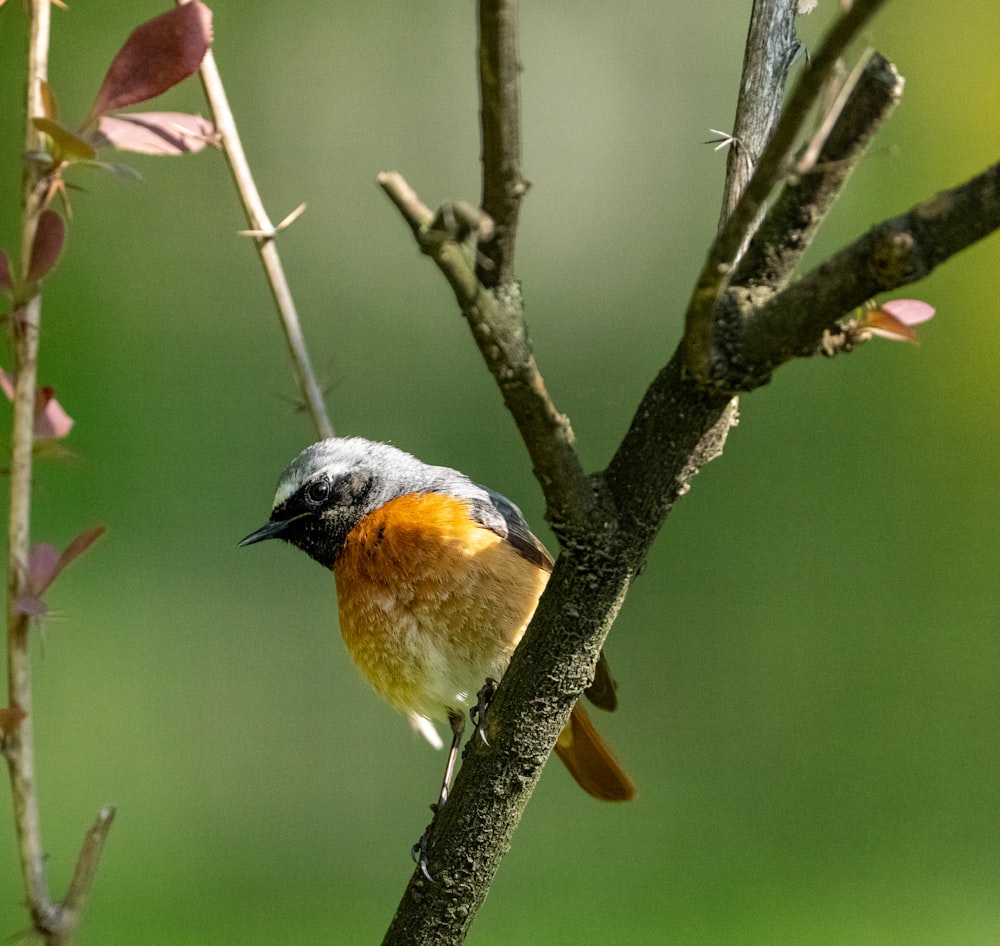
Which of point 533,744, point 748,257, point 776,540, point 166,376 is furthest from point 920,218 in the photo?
point 166,376

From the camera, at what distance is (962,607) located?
6012 millimetres

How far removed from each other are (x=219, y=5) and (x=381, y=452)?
498 cm

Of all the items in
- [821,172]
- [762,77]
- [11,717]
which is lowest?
[11,717]

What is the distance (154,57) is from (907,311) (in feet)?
2.89

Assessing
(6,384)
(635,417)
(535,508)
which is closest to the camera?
(6,384)

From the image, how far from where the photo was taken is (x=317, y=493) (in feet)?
9.27

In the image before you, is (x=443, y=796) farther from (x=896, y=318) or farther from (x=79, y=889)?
(x=896, y=318)

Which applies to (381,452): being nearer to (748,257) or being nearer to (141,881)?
(748,257)

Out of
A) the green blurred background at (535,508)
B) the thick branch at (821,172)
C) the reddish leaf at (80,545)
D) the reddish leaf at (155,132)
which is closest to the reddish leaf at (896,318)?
the thick branch at (821,172)

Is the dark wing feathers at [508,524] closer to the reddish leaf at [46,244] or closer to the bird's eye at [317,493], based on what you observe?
the bird's eye at [317,493]

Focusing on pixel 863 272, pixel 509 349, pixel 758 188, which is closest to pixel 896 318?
pixel 863 272

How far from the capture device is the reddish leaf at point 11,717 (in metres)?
1.06

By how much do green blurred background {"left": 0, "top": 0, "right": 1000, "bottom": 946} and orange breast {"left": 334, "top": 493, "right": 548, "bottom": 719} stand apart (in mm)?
2339

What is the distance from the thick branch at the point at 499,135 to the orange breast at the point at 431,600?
52.9 inches
